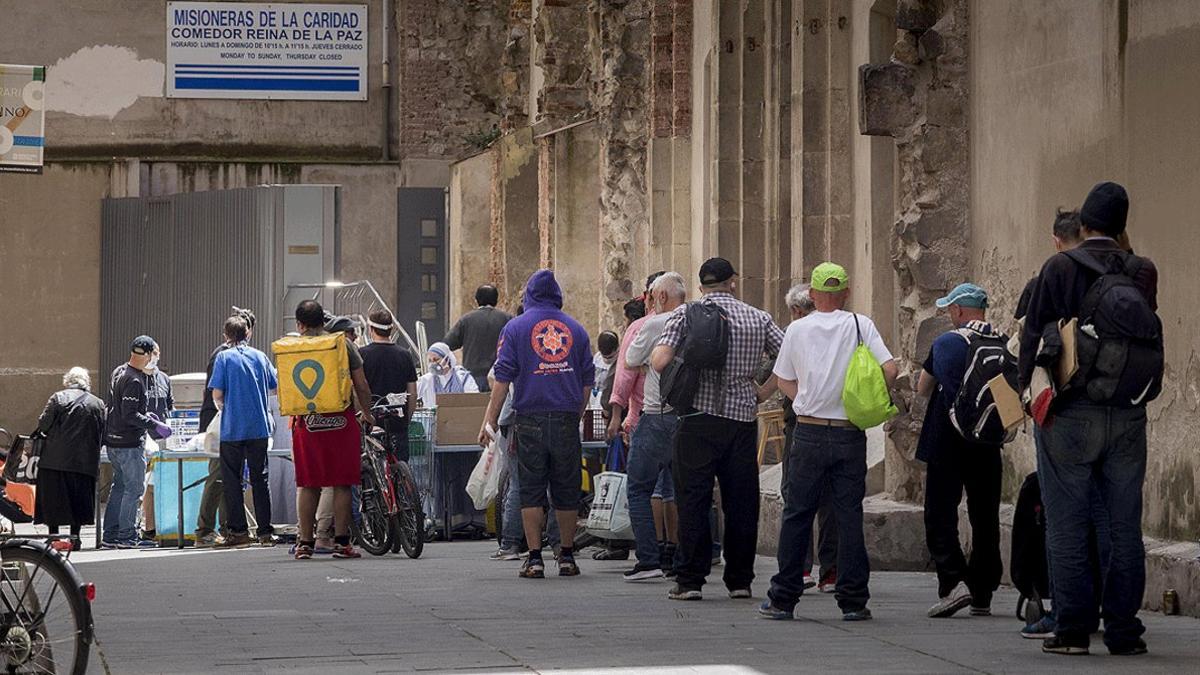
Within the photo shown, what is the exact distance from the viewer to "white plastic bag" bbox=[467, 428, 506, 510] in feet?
55.1

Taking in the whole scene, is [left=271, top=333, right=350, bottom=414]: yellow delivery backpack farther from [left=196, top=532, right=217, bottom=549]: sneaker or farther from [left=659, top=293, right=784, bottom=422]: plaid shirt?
[left=196, top=532, right=217, bottom=549]: sneaker

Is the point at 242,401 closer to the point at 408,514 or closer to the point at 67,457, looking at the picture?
the point at 67,457

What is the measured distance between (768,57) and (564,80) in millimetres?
8963

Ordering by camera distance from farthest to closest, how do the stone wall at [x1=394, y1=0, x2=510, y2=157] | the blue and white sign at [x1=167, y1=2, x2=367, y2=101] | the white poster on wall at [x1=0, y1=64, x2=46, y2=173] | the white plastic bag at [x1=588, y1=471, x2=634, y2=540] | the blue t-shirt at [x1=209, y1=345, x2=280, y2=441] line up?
the blue and white sign at [x1=167, y1=2, x2=367, y2=101]
the stone wall at [x1=394, y1=0, x2=510, y2=157]
the white poster on wall at [x1=0, y1=64, x2=46, y2=173]
the blue t-shirt at [x1=209, y1=345, x2=280, y2=441]
the white plastic bag at [x1=588, y1=471, x2=634, y2=540]

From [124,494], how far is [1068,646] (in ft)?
39.1

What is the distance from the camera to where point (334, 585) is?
1305cm

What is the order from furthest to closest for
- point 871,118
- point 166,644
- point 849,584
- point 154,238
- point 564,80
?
point 154,238
point 564,80
point 871,118
point 849,584
point 166,644

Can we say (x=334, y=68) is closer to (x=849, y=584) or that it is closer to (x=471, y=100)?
(x=471, y=100)

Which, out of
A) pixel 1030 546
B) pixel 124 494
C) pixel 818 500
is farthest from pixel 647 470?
pixel 124 494

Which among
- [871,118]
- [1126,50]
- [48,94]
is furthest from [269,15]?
[1126,50]

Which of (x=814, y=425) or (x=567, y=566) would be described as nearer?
(x=814, y=425)

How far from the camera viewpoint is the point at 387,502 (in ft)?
50.9

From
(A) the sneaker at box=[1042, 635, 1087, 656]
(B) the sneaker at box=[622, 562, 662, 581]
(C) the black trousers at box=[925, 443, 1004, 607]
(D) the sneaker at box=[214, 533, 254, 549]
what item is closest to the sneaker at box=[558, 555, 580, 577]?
(B) the sneaker at box=[622, 562, 662, 581]

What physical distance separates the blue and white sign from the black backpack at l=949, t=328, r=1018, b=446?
28.5 meters
